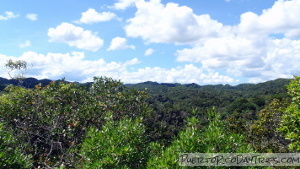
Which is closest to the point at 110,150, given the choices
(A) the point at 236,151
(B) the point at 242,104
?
(A) the point at 236,151

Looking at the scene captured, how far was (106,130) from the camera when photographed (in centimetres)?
613

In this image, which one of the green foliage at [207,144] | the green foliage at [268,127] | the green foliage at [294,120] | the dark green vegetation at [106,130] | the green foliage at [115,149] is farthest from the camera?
the green foliage at [268,127]

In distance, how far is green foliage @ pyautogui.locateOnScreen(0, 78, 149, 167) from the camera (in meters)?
10.4

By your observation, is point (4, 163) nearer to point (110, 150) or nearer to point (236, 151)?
point (110, 150)

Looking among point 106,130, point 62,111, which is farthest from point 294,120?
point 62,111

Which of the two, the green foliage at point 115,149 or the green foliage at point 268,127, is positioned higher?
the green foliage at point 115,149

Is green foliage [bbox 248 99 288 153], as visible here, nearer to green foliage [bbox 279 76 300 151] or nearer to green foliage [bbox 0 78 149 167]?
green foliage [bbox 279 76 300 151]

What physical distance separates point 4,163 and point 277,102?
22487 millimetres

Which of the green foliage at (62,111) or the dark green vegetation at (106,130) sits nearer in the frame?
the dark green vegetation at (106,130)

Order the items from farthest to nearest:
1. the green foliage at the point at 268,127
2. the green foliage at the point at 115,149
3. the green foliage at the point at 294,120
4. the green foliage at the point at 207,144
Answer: the green foliage at the point at 268,127, the green foliage at the point at 294,120, the green foliage at the point at 115,149, the green foliage at the point at 207,144

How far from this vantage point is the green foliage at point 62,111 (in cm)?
1045

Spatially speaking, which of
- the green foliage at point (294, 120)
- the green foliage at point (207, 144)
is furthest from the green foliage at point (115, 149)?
the green foliage at point (294, 120)

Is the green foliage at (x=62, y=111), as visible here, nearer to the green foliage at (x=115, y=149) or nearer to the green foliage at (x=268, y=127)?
the green foliage at (x=115, y=149)

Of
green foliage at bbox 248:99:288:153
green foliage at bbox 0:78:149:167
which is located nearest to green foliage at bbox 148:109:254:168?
green foliage at bbox 0:78:149:167
